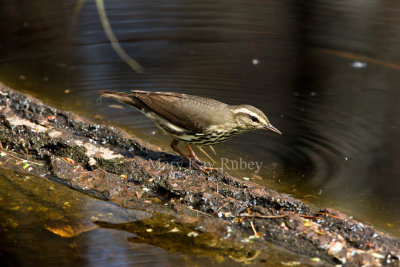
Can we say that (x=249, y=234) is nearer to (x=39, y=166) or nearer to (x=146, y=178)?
(x=146, y=178)

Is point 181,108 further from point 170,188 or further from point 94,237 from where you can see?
point 94,237

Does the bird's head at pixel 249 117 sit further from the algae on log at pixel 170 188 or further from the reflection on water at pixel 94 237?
the reflection on water at pixel 94 237

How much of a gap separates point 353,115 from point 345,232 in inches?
156

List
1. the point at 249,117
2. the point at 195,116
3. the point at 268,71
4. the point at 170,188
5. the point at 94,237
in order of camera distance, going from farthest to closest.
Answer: the point at 268,71, the point at 249,117, the point at 195,116, the point at 170,188, the point at 94,237

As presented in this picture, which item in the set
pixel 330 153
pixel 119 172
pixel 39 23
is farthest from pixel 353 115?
pixel 39 23

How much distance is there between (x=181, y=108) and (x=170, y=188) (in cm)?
123

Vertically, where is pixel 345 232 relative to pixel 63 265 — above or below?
above

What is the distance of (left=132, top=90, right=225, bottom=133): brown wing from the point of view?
19.0ft

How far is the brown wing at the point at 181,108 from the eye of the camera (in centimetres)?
578

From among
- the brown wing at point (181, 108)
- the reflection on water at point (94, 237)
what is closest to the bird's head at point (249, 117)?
the brown wing at point (181, 108)

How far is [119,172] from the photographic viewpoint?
5.29 meters

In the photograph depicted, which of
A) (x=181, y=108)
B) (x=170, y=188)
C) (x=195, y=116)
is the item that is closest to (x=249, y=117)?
(x=195, y=116)

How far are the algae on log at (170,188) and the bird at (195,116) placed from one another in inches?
13.9

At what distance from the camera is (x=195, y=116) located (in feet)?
19.0
